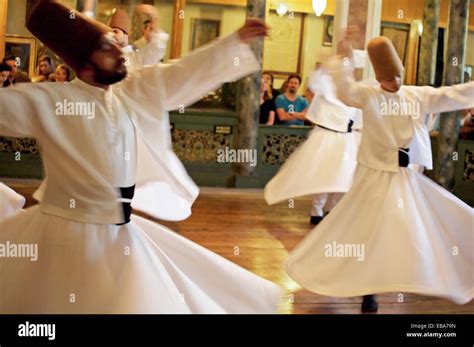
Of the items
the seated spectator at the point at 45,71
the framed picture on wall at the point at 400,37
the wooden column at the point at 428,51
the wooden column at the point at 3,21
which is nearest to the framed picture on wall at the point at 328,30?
the framed picture on wall at the point at 400,37

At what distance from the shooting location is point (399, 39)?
1105 cm

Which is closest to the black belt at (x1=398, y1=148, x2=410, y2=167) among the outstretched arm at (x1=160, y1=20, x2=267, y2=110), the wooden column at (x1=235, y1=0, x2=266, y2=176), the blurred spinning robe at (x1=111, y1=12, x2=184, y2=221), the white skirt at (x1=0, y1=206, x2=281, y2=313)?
the blurred spinning robe at (x1=111, y1=12, x2=184, y2=221)

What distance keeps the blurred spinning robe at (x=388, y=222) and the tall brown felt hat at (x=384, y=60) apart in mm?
19

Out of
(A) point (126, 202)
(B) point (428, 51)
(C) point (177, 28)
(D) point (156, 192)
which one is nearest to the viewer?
(A) point (126, 202)

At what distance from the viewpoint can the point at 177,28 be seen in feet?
31.3

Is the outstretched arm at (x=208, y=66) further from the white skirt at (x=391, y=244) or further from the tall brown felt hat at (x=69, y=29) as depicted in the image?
the white skirt at (x=391, y=244)

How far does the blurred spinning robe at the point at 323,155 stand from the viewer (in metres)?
6.15

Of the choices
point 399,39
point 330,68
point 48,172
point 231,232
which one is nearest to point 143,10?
point 330,68

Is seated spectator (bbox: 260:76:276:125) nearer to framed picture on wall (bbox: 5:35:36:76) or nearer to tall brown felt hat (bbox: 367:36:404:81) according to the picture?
framed picture on wall (bbox: 5:35:36:76)

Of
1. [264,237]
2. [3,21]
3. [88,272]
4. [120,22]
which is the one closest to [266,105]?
[3,21]

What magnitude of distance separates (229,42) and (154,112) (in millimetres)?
341

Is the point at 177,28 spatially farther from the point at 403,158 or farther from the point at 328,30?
the point at 403,158

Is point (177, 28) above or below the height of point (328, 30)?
below

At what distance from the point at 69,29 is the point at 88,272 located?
0.73m
